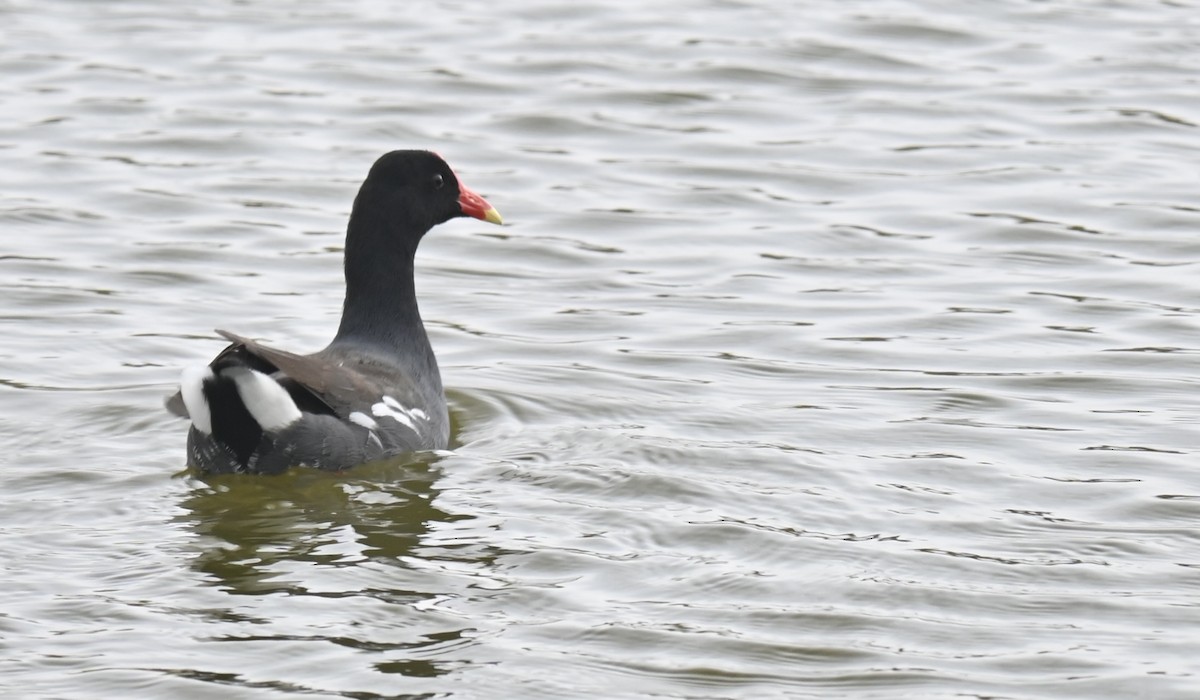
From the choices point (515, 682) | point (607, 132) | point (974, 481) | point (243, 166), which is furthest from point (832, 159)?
point (515, 682)

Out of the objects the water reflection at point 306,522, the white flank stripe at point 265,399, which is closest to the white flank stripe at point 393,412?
the water reflection at point 306,522

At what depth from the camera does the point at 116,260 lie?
11.6 m

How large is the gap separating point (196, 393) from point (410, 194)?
181 cm

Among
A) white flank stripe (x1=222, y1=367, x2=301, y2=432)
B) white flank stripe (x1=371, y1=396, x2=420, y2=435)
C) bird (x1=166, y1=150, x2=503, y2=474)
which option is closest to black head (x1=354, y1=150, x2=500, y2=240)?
bird (x1=166, y1=150, x2=503, y2=474)

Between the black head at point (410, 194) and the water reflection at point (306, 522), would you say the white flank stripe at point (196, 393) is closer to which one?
the water reflection at point (306, 522)

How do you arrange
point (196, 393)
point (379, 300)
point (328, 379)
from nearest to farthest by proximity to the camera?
point (196, 393) → point (328, 379) → point (379, 300)

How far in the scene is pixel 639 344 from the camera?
10180 millimetres

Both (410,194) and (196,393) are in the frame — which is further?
(410,194)

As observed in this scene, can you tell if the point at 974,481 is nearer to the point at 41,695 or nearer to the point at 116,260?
the point at 41,695

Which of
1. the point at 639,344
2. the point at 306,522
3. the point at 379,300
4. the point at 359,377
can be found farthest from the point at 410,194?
the point at 306,522

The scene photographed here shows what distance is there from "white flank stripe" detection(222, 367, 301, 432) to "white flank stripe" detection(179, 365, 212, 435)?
94 millimetres

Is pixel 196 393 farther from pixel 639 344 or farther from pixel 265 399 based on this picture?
pixel 639 344

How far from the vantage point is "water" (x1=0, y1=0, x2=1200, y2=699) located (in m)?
6.46

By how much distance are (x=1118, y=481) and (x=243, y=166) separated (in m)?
7.15
